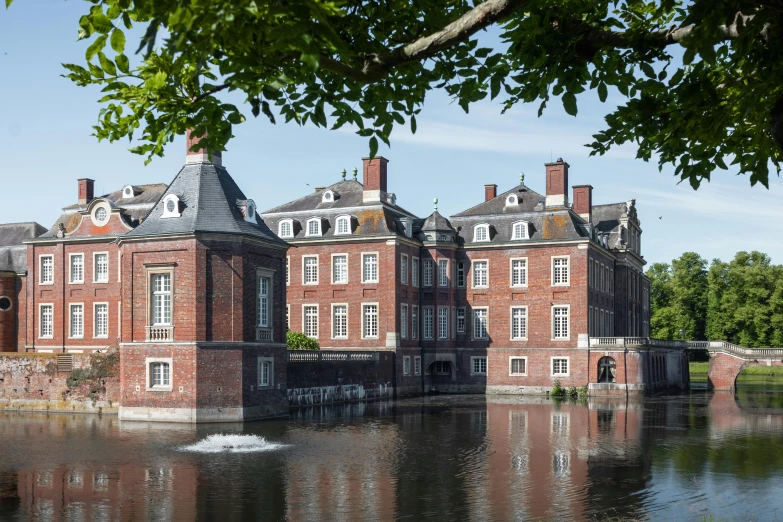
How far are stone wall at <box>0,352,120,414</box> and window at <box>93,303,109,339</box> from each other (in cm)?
763

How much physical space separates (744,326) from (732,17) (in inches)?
2784

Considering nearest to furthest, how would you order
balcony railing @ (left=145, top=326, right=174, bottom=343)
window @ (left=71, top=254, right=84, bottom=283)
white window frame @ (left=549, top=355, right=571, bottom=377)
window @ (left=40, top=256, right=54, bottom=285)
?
balcony railing @ (left=145, top=326, right=174, bottom=343), window @ (left=71, top=254, right=84, bottom=283), window @ (left=40, top=256, right=54, bottom=285), white window frame @ (left=549, top=355, right=571, bottom=377)

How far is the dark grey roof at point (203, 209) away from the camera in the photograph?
96.1 feet

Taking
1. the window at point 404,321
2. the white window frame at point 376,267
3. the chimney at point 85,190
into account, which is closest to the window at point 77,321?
the chimney at point 85,190

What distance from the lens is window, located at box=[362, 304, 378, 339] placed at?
1747 inches

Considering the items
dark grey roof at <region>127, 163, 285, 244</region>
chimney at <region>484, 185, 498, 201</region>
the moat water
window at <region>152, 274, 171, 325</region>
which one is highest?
chimney at <region>484, 185, 498, 201</region>

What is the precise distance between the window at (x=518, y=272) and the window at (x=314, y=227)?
33.5 ft

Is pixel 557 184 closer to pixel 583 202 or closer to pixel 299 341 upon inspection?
pixel 583 202

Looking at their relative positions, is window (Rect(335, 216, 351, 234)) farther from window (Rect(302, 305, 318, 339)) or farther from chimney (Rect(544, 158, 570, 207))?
chimney (Rect(544, 158, 570, 207))

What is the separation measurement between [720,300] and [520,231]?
35164 millimetres

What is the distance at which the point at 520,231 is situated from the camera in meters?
45.8

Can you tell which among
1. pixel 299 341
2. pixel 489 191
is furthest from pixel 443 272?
pixel 299 341

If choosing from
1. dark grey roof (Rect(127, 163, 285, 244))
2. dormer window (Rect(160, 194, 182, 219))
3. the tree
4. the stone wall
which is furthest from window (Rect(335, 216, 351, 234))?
the tree

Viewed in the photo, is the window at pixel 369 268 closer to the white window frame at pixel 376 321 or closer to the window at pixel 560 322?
the white window frame at pixel 376 321
